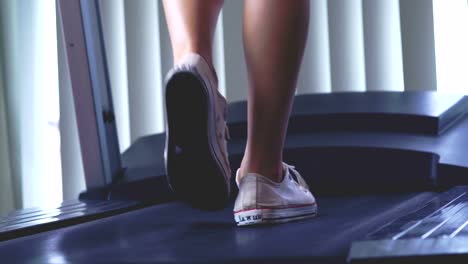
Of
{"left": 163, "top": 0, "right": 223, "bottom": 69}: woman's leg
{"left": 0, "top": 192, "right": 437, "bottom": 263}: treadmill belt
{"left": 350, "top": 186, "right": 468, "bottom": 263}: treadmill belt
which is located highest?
{"left": 163, "top": 0, "right": 223, "bottom": 69}: woman's leg

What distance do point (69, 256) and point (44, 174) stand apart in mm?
1821

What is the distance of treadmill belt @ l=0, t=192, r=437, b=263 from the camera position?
0.94 metres

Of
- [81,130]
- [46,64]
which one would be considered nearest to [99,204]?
[81,130]

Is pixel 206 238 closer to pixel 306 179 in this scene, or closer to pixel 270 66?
pixel 270 66

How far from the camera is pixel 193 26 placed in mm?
1240

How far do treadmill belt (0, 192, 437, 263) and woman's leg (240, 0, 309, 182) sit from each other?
0.14 meters

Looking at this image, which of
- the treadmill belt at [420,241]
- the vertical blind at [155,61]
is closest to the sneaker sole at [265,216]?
the treadmill belt at [420,241]

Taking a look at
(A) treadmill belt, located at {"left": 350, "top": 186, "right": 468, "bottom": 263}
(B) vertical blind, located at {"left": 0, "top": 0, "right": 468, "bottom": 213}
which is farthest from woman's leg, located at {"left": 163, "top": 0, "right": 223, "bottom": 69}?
(B) vertical blind, located at {"left": 0, "top": 0, "right": 468, "bottom": 213}

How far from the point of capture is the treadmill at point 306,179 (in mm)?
997

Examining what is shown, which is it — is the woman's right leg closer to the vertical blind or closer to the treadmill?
the treadmill

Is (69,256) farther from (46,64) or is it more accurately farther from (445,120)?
(46,64)

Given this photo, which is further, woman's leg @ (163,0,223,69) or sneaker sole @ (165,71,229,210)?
woman's leg @ (163,0,223,69)

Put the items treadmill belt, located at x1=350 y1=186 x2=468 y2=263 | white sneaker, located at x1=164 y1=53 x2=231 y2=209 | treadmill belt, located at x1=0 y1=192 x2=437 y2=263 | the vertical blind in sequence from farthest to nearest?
the vertical blind < white sneaker, located at x1=164 y1=53 x2=231 y2=209 < treadmill belt, located at x1=0 y1=192 x2=437 y2=263 < treadmill belt, located at x1=350 y1=186 x2=468 y2=263

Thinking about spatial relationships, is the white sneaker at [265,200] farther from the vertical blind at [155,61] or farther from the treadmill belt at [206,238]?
the vertical blind at [155,61]
